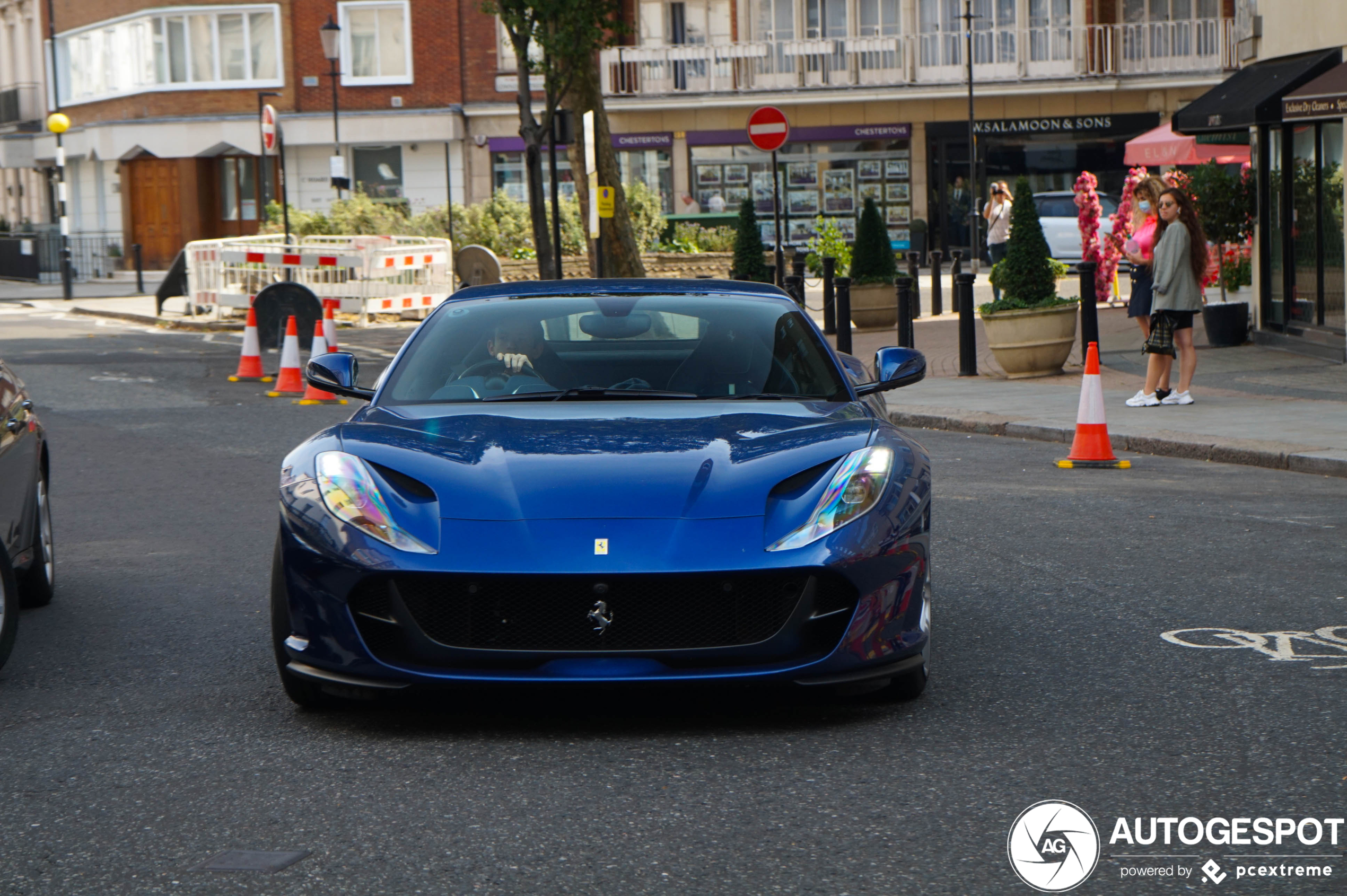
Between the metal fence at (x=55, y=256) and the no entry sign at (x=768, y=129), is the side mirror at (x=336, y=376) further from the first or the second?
the metal fence at (x=55, y=256)

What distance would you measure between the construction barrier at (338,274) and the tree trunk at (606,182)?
2.44 m

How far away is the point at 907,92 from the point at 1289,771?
4033 centimetres

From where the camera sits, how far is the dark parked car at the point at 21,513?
5.74m

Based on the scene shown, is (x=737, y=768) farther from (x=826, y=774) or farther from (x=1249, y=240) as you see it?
(x=1249, y=240)

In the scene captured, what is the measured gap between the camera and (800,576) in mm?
4680

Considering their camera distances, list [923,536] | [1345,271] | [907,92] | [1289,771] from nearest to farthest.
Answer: [1289,771], [923,536], [1345,271], [907,92]

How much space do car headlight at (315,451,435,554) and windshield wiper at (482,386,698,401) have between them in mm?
839

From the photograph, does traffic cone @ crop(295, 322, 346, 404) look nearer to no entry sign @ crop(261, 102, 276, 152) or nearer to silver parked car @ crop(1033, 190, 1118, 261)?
no entry sign @ crop(261, 102, 276, 152)

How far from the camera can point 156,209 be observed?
46.2m

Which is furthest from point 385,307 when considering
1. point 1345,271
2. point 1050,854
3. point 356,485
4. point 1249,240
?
point 1050,854

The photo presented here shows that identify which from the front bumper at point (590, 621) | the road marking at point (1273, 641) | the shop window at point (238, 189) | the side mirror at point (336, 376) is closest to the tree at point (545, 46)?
the side mirror at point (336, 376)

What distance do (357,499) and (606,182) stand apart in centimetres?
2235

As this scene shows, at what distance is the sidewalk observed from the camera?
1113 centimetres

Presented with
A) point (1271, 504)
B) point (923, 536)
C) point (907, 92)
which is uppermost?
point (907, 92)
